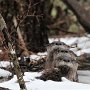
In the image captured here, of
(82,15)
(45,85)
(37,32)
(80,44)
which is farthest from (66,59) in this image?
(82,15)

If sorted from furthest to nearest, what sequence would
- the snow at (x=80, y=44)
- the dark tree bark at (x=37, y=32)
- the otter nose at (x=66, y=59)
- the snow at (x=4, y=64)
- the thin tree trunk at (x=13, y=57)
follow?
the dark tree bark at (x=37, y=32) < the snow at (x=80, y=44) < the snow at (x=4, y=64) < the otter nose at (x=66, y=59) < the thin tree trunk at (x=13, y=57)

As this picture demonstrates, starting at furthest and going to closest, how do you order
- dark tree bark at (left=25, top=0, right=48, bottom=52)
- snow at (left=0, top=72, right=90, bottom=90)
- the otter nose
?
dark tree bark at (left=25, top=0, right=48, bottom=52), the otter nose, snow at (left=0, top=72, right=90, bottom=90)

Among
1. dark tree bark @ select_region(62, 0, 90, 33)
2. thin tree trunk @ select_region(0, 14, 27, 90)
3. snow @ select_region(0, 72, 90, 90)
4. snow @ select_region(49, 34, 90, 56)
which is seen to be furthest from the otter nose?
dark tree bark @ select_region(62, 0, 90, 33)

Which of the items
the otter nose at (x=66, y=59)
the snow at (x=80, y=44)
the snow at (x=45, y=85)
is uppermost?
the otter nose at (x=66, y=59)

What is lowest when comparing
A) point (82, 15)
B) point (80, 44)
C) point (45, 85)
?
point (80, 44)

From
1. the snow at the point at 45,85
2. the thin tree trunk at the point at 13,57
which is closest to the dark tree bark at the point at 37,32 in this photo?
the snow at the point at 45,85

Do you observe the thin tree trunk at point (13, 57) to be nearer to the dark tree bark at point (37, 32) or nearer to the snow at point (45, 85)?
the snow at point (45, 85)

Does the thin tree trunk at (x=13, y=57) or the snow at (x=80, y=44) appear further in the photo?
the snow at (x=80, y=44)

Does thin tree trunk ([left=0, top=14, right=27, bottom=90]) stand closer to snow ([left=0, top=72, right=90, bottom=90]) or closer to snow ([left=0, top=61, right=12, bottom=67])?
snow ([left=0, top=72, right=90, bottom=90])

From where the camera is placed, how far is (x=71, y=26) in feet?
65.1

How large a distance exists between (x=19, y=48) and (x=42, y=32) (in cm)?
189

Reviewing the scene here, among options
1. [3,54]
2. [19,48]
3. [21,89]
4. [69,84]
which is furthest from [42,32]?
[21,89]

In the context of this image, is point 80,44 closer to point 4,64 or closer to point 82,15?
point 82,15

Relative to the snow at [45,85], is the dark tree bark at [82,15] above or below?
above
